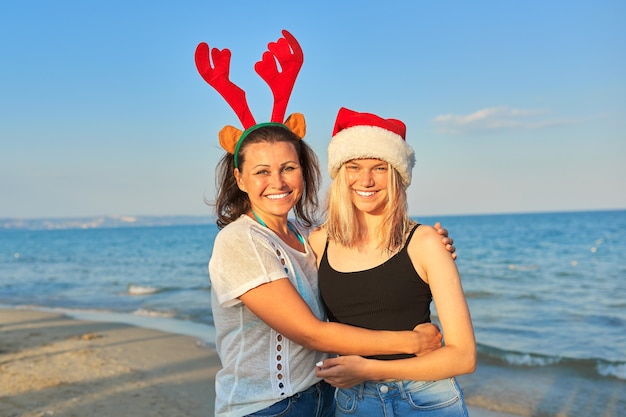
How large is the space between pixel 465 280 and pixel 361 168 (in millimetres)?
16604

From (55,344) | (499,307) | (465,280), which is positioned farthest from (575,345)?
(465,280)

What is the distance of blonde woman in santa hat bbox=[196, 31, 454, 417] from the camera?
2.35 m

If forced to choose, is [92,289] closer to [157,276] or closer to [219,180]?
[157,276]

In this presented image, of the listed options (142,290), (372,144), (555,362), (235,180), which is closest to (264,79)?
(235,180)

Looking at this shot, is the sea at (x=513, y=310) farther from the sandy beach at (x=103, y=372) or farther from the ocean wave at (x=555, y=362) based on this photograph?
the sandy beach at (x=103, y=372)

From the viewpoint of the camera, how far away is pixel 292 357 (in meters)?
2.49

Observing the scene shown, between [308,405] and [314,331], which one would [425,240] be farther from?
[308,405]

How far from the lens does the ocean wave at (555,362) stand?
25.3ft

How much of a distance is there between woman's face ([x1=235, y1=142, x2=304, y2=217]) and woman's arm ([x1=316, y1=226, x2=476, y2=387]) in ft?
2.35

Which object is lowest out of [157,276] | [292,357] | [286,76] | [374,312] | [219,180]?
[157,276]

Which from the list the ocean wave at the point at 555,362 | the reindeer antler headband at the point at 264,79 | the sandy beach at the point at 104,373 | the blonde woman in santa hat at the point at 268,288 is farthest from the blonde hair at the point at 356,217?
the ocean wave at the point at 555,362

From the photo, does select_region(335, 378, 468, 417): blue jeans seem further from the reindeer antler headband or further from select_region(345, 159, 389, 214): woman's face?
the reindeer antler headband

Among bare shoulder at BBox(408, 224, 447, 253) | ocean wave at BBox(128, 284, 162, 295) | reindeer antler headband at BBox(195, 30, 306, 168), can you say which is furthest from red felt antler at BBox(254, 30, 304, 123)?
ocean wave at BBox(128, 284, 162, 295)

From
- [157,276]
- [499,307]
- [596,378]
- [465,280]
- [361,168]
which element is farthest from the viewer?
[157,276]
